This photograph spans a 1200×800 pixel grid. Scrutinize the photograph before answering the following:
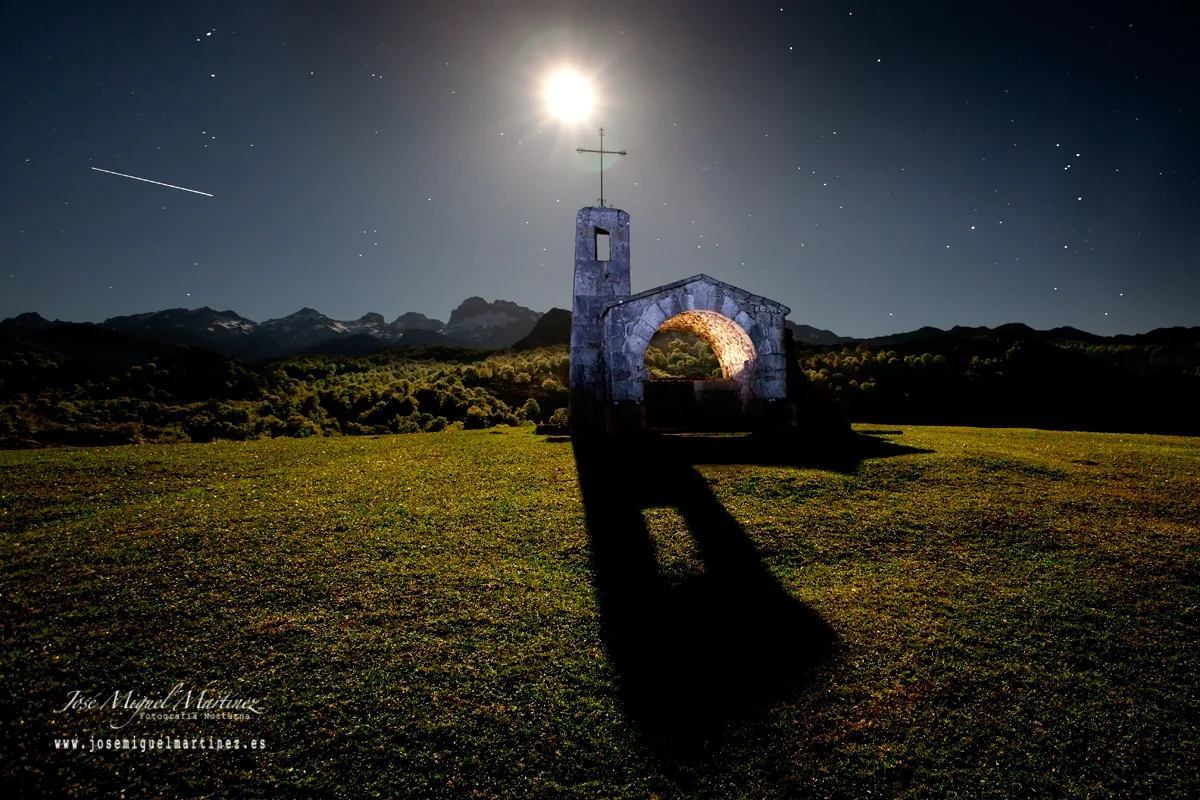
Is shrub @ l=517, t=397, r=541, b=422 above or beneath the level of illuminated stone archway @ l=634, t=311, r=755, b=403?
beneath

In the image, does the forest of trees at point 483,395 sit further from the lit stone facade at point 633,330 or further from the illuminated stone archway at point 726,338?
the illuminated stone archway at point 726,338

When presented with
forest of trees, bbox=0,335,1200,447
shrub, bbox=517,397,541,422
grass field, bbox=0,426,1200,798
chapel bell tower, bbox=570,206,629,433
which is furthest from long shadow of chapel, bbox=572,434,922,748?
shrub, bbox=517,397,541,422

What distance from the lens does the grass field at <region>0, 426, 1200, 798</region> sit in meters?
4.00

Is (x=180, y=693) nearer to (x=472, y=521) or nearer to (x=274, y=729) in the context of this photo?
(x=274, y=729)

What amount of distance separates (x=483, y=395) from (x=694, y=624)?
36.9 meters

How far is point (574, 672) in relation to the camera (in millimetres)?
5020

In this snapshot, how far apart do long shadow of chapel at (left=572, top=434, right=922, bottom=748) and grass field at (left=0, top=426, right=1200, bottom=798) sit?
0.13ft

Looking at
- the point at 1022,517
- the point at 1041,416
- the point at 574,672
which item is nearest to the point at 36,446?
the point at 574,672

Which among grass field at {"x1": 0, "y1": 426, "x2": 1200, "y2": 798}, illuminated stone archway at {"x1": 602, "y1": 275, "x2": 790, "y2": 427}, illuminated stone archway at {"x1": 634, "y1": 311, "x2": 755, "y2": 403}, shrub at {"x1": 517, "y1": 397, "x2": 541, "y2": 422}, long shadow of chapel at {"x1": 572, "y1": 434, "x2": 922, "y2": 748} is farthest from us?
shrub at {"x1": 517, "y1": 397, "x2": 541, "y2": 422}

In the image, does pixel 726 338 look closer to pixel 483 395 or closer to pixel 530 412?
pixel 530 412

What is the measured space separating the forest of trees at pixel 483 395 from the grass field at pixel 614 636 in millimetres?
19231

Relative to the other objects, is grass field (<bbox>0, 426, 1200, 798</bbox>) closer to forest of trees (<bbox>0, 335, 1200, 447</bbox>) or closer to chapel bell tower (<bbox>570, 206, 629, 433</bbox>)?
chapel bell tower (<bbox>570, 206, 629, 433</bbox>)

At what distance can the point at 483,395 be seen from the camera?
4081 cm

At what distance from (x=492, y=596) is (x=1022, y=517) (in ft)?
31.5
